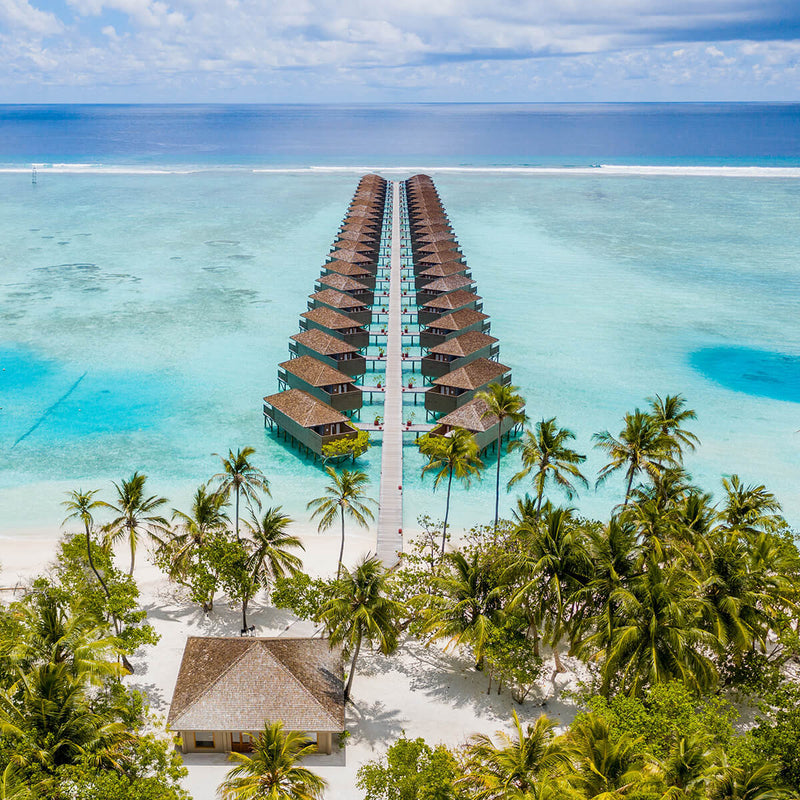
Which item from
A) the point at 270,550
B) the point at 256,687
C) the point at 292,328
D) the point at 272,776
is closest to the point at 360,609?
the point at 256,687

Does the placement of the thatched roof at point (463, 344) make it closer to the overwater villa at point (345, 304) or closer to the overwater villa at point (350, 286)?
the overwater villa at point (345, 304)

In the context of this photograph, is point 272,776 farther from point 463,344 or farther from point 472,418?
point 463,344

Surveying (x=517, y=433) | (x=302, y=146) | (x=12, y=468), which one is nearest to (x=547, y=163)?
(x=302, y=146)

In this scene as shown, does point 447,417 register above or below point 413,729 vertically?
above

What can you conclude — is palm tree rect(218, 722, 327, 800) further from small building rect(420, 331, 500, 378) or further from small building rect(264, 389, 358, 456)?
small building rect(420, 331, 500, 378)

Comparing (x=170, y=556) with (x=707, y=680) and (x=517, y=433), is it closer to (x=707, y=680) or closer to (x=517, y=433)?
(x=707, y=680)

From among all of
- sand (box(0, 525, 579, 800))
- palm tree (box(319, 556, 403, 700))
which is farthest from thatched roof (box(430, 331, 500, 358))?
palm tree (box(319, 556, 403, 700))

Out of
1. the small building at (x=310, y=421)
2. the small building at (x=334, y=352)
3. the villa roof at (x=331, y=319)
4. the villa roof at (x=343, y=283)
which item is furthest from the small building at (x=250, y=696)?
the villa roof at (x=343, y=283)
